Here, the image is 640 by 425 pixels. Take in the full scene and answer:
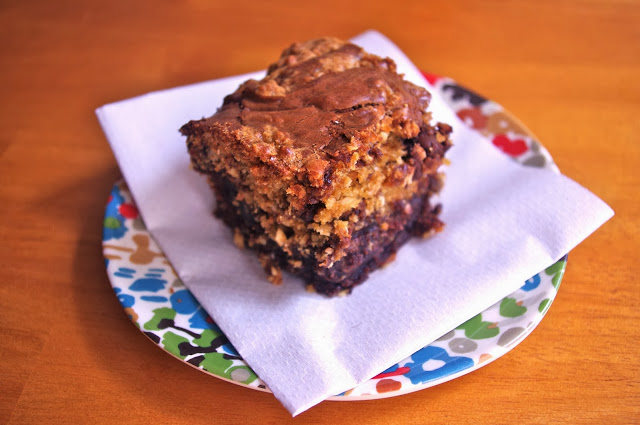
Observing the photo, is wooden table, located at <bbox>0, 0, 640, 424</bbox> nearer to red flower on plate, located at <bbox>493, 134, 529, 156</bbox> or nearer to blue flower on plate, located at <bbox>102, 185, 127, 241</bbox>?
blue flower on plate, located at <bbox>102, 185, 127, 241</bbox>

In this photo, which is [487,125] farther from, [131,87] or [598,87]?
[131,87]

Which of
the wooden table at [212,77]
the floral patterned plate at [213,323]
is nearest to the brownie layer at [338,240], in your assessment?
the floral patterned plate at [213,323]

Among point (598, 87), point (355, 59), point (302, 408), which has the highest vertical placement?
point (355, 59)

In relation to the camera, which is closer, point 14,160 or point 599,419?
point 599,419

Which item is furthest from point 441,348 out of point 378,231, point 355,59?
point 355,59

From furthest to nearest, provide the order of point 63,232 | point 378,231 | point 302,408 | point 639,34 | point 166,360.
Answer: point 639,34 < point 63,232 < point 378,231 < point 166,360 < point 302,408

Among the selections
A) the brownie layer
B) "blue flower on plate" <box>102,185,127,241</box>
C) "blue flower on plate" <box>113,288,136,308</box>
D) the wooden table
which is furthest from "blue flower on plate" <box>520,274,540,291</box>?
"blue flower on plate" <box>102,185,127,241</box>
